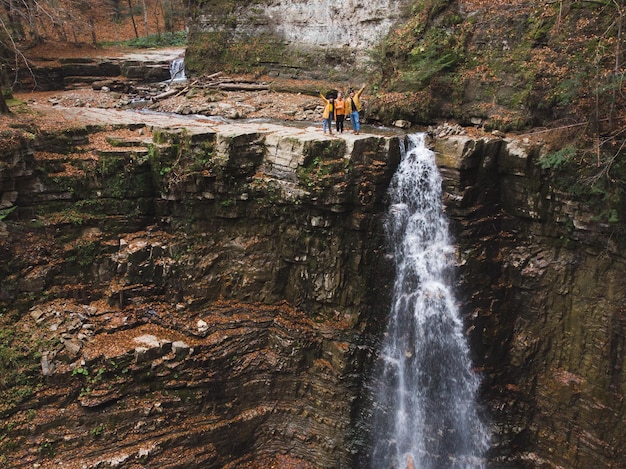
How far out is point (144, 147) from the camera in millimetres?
12578

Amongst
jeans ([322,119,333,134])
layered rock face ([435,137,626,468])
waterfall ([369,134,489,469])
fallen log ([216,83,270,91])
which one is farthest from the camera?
fallen log ([216,83,270,91])

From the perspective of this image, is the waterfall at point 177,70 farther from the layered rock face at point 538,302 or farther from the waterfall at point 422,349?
the layered rock face at point 538,302

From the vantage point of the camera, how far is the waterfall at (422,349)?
1150 cm

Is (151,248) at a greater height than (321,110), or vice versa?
(321,110)

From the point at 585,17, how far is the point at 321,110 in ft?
27.1

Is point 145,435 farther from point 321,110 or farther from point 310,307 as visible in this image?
point 321,110

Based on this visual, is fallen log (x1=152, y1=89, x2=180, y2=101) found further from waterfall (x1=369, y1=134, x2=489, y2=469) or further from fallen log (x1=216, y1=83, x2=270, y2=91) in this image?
waterfall (x1=369, y1=134, x2=489, y2=469)

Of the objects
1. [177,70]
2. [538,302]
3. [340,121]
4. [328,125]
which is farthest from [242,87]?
[538,302]

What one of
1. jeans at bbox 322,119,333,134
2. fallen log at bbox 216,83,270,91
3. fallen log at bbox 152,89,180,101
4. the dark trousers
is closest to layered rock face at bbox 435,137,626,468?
the dark trousers

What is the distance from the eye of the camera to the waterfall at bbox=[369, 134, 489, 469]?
11500mm

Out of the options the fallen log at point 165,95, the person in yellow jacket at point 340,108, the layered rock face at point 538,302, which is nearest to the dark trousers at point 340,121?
the person in yellow jacket at point 340,108

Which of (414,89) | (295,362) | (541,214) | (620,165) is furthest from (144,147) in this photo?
(620,165)

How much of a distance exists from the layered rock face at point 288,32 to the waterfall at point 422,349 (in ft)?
26.4

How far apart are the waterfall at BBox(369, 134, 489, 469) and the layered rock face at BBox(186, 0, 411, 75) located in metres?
8.03
